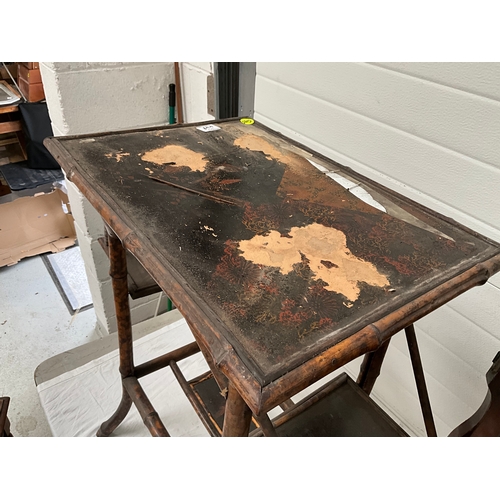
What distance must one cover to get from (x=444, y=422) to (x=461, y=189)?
758 mm

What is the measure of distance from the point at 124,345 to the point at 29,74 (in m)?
1.94

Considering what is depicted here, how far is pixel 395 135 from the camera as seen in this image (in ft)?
3.44

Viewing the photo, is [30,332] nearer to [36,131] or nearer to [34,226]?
[34,226]

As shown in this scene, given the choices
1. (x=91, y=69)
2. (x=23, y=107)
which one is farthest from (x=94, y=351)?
(x=23, y=107)

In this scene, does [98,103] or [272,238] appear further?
[98,103]

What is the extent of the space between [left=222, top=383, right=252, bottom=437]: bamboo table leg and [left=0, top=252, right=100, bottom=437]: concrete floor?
122 centimetres

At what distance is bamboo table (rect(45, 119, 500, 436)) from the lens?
18.6 inches

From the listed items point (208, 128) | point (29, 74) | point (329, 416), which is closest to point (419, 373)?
point (329, 416)

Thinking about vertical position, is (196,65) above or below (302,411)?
above

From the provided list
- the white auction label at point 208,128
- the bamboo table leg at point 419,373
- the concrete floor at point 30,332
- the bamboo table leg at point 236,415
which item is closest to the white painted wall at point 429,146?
the bamboo table leg at point 419,373

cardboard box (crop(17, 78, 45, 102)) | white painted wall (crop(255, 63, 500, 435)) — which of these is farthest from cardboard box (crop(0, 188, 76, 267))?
white painted wall (crop(255, 63, 500, 435))

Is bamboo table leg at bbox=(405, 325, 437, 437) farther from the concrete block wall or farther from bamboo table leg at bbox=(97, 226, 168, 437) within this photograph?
the concrete block wall

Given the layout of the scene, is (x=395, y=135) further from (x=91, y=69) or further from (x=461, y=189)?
(x=91, y=69)

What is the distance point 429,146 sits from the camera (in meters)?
0.98
